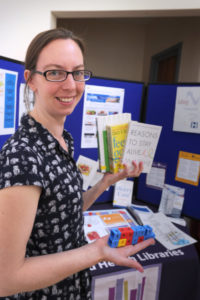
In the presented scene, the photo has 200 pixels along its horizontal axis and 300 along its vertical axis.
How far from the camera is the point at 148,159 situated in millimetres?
1016

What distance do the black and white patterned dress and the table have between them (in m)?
0.24

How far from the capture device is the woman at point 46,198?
0.49 m

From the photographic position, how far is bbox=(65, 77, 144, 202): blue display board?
1369 millimetres

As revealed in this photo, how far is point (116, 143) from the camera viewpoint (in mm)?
A: 962

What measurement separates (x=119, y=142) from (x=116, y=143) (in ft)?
0.05

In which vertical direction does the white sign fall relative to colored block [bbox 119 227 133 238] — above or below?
above

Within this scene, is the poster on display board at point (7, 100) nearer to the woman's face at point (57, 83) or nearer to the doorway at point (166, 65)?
the woman's face at point (57, 83)

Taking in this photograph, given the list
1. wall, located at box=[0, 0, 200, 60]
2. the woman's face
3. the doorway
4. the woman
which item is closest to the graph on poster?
the woman

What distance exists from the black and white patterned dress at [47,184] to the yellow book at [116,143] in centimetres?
27

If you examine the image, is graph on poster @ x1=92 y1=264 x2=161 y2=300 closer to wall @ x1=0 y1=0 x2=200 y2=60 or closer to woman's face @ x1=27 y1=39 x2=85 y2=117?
woman's face @ x1=27 y1=39 x2=85 y2=117

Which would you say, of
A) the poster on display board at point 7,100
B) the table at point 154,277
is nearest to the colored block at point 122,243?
the table at point 154,277

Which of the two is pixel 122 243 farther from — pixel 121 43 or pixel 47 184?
pixel 121 43

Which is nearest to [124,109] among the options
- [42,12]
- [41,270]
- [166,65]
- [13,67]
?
[13,67]

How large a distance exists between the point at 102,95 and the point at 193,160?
675 millimetres
